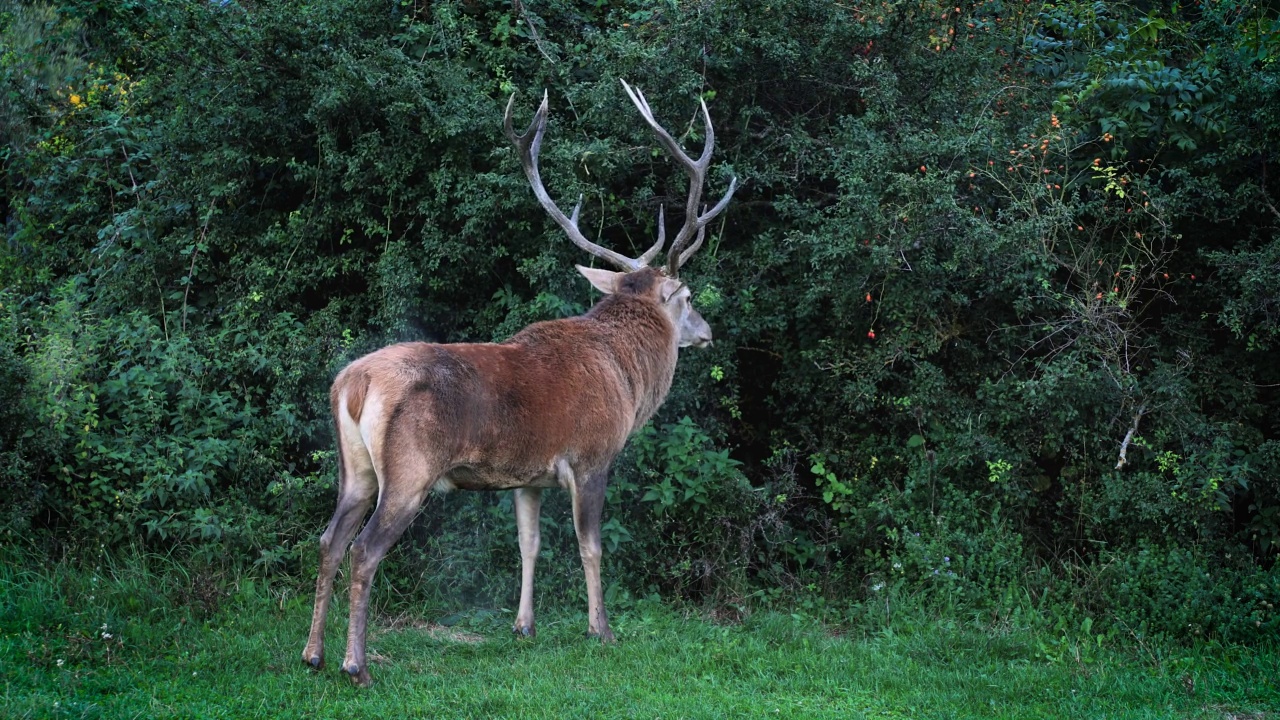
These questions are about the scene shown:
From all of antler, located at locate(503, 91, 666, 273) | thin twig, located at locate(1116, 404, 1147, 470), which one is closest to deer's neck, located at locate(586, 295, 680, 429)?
antler, located at locate(503, 91, 666, 273)

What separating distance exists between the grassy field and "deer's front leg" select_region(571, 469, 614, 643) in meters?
0.21

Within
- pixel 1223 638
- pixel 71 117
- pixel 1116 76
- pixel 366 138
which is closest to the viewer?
pixel 1223 638

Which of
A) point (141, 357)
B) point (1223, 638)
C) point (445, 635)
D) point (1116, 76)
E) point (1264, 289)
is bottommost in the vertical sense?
point (445, 635)

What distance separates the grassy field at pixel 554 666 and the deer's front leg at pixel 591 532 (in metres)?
0.21

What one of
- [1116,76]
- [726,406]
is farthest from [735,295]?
[1116,76]

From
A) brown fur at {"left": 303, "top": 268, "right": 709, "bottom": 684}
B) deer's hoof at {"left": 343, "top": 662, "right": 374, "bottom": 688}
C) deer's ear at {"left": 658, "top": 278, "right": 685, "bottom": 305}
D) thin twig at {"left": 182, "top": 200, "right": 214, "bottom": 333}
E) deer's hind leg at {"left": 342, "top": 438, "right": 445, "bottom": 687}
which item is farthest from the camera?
thin twig at {"left": 182, "top": 200, "right": 214, "bottom": 333}

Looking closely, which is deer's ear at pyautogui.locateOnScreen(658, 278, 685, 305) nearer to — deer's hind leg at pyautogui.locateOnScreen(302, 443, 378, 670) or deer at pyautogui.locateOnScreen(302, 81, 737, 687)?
deer at pyautogui.locateOnScreen(302, 81, 737, 687)

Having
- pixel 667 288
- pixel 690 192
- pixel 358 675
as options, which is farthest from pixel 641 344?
pixel 358 675

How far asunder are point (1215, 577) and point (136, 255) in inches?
335

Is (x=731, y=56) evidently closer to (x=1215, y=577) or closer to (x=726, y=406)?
(x=726, y=406)

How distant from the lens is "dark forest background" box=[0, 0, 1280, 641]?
307 inches

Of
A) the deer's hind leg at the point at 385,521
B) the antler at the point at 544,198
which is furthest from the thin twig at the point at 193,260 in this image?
the deer's hind leg at the point at 385,521

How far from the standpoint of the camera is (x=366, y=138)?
920 centimetres

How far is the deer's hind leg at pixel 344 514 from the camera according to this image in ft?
21.5
